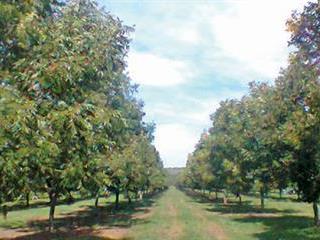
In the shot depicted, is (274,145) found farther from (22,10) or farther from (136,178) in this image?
(22,10)

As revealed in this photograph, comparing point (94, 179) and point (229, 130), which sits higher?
point (229, 130)

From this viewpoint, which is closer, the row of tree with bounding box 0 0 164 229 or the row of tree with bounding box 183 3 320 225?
the row of tree with bounding box 0 0 164 229

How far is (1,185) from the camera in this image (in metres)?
14.0

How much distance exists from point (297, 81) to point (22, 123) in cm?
3131

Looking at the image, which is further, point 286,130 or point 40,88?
point 286,130

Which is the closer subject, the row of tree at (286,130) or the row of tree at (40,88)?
the row of tree at (40,88)

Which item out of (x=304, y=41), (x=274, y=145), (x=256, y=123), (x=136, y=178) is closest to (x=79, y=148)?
(x=304, y=41)

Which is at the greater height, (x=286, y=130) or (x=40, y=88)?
(x=286, y=130)

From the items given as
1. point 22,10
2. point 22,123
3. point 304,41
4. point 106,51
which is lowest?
point 22,123

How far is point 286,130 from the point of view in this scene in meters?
28.6

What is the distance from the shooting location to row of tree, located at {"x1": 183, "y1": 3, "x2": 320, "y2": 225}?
1975 cm

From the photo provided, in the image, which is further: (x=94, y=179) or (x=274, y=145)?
(x=274, y=145)

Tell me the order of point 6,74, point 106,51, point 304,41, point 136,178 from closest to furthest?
point 6,74
point 106,51
point 304,41
point 136,178

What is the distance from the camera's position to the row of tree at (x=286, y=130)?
19750 mm
